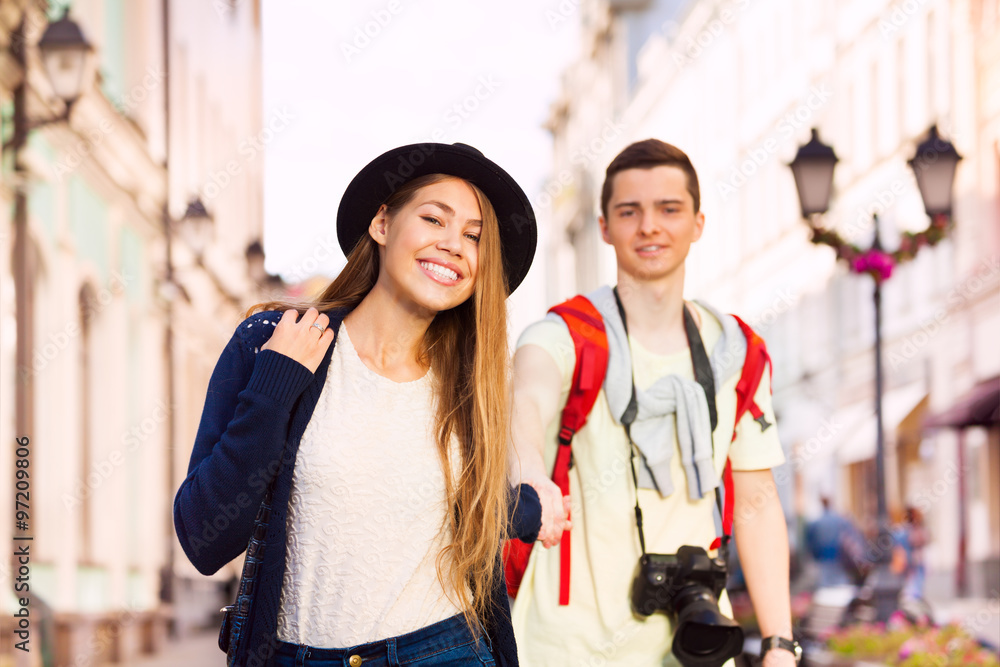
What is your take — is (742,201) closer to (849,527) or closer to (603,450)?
(849,527)

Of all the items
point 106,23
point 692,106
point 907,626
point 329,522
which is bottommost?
point 907,626

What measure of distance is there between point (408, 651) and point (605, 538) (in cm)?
106

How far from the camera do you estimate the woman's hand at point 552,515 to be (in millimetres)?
3090

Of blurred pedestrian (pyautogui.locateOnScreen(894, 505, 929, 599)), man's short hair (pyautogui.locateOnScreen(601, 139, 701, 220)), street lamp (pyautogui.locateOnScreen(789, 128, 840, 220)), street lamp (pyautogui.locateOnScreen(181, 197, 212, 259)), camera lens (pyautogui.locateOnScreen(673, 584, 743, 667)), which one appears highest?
street lamp (pyautogui.locateOnScreen(181, 197, 212, 259))

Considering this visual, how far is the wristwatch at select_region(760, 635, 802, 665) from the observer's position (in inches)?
147

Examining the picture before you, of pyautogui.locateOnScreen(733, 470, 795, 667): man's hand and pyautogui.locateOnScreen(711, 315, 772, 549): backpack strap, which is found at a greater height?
pyautogui.locateOnScreen(711, 315, 772, 549): backpack strap

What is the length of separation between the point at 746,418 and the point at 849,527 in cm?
1678

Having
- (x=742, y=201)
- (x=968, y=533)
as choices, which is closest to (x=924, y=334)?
(x=968, y=533)

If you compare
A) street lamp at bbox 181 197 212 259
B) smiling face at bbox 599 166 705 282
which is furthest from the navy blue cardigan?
A: street lamp at bbox 181 197 212 259

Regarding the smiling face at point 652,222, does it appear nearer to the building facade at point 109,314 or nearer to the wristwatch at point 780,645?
the wristwatch at point 780,645

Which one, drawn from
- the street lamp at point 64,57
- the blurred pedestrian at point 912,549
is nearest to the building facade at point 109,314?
the street lamp at point 64,57

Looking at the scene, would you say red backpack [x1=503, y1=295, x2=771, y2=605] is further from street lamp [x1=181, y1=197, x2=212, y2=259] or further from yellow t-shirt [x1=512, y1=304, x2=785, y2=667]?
street lamp [x1=181, y1=197, x2=212, y2=259]

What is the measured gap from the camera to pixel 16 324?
31.3 ft

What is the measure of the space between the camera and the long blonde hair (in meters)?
0.74
